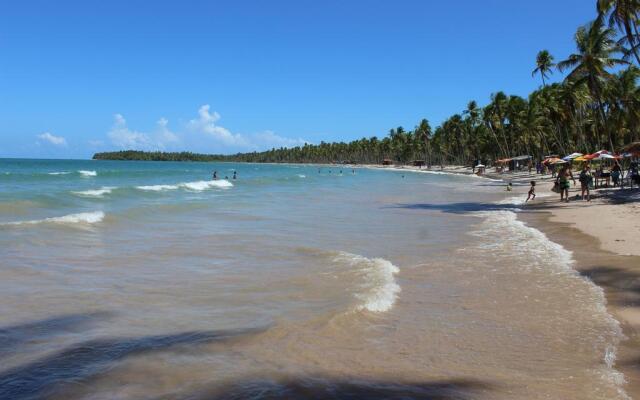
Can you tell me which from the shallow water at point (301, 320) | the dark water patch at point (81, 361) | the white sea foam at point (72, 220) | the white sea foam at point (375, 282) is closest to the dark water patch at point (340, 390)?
the shallow water at point (301, 320)

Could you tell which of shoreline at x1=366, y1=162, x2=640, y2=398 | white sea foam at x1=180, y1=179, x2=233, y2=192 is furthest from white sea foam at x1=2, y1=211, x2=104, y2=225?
white sea foam at x1=180, y1=179, x2=233, y2=192

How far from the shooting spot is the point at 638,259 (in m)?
9.68

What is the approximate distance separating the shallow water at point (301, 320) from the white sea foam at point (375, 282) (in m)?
0.04

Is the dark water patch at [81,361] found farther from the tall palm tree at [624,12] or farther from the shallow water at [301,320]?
the tall palm tree at [624,12]

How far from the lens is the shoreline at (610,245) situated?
5.46 meters

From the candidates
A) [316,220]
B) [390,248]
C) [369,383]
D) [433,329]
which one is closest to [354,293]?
[433,329]

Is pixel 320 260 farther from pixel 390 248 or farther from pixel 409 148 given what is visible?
pixel 409 148

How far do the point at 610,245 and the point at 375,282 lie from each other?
6.21m

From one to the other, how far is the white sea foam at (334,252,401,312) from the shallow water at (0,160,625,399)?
0.04 meters

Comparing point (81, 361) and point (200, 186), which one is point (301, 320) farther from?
point (200, 186)

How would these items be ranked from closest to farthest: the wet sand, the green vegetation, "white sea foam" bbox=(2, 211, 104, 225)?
the wet sand → "white sea foam" bbox=(2, 211, 104, 225) → the green vegetation

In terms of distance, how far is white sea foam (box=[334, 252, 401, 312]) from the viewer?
7.24 m

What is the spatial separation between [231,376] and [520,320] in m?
3.70

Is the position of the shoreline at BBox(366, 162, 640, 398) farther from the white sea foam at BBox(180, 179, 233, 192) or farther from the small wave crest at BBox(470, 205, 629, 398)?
the white sea foam at BBox(180, 179, 233, 192)
